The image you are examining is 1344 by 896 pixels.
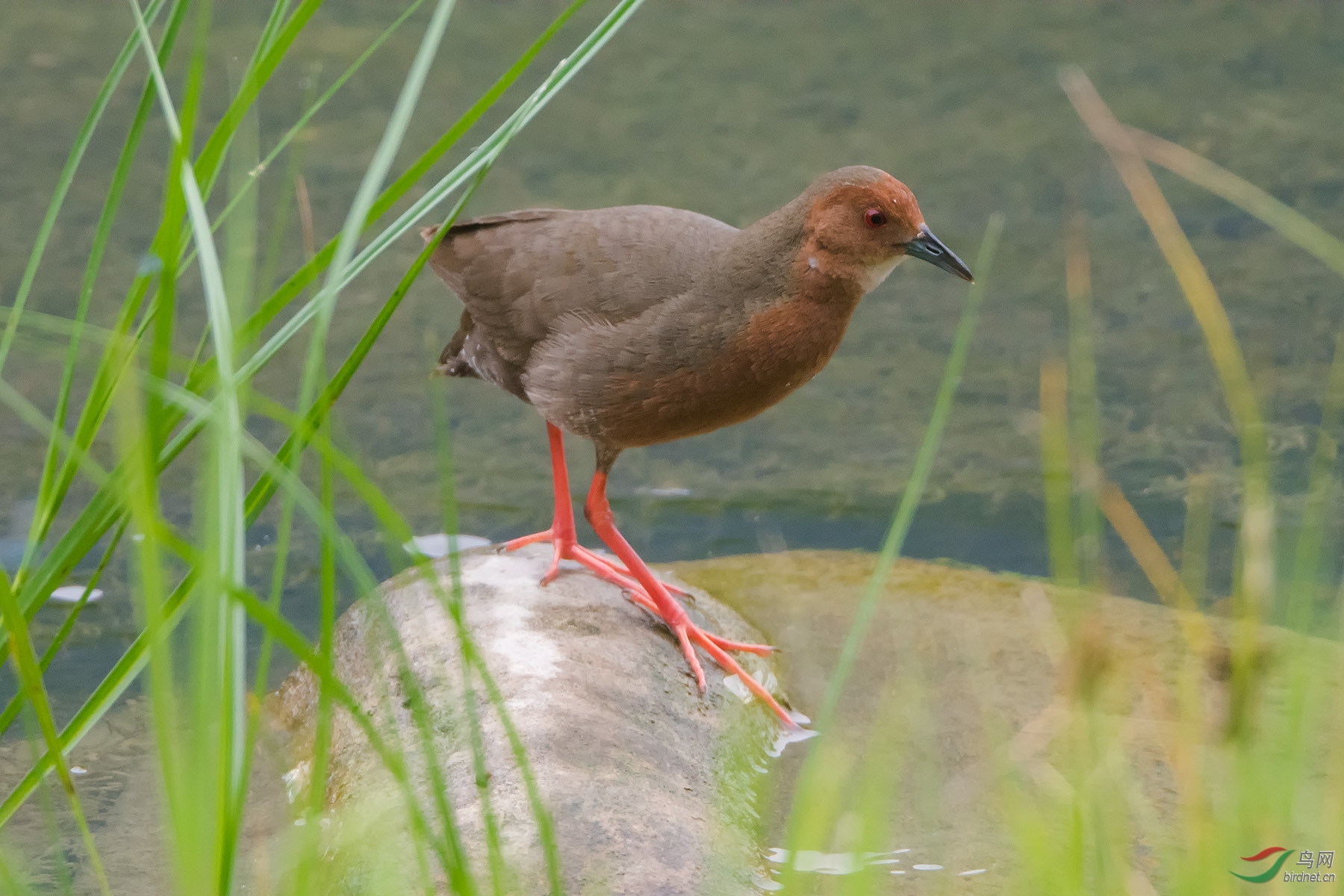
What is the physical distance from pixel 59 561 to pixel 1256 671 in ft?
4.19

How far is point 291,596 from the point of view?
426 cm

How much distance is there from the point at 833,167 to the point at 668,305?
3425mm

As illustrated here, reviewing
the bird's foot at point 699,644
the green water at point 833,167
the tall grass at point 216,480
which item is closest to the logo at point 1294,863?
the tall grass at point 216,480

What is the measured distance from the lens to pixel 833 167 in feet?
20.8

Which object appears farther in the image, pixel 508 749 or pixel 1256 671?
pixel 508 749

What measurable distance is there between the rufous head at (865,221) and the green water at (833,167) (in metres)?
1.42

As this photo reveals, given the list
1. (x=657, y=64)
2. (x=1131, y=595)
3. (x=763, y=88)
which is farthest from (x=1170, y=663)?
(x=657, y=64)

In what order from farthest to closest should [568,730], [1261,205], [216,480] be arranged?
[568,730], [1261,205], [216,480]

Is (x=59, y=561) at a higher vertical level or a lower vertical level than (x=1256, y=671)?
higher

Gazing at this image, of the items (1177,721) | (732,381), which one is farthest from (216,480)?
(732,381)

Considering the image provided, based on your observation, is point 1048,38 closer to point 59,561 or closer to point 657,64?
point 657,64

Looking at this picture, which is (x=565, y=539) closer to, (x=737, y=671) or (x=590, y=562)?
(x=590, y=562)

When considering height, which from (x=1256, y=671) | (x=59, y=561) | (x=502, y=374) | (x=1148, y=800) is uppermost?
(x=502, y=374)

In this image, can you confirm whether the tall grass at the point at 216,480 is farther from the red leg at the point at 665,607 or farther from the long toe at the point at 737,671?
the long toe at the point at 737,671
